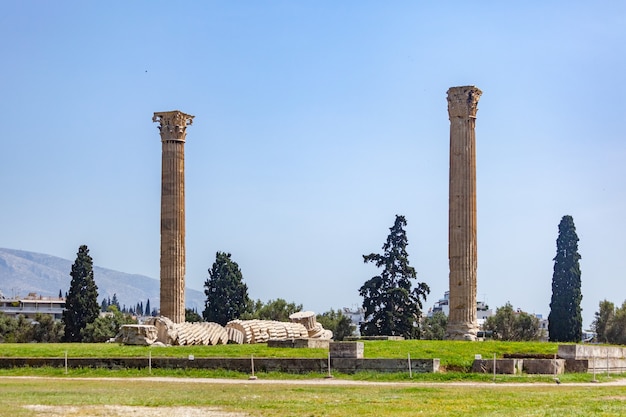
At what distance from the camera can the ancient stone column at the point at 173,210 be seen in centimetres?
4531

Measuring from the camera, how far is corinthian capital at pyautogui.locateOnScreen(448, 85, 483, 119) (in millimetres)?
42688

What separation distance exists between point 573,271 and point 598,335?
16.4 meters

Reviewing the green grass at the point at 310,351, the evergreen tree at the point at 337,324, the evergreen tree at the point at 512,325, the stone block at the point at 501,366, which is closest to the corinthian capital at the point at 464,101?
the green grass at the point at 310,351

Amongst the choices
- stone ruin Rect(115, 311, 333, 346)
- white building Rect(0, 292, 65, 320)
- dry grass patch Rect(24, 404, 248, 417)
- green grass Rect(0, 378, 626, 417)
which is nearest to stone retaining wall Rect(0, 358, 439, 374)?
green grass Rect(0, 378, 626, 417)

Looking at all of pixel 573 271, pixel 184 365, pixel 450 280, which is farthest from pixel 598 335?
pixel 184 365

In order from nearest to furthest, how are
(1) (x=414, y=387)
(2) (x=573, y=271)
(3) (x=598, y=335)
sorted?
1. (1) (x=414, y=387)
2. (2) (x=573, y=271)
3. (3) (x=598, y=335)

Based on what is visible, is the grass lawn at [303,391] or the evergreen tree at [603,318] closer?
the grass lawn at [303,391]

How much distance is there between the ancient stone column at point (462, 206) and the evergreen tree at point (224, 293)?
2925 cm

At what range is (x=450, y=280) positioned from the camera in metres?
42.9

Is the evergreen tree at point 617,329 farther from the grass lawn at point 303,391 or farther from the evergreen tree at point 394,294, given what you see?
the grass lawn at point 303,391

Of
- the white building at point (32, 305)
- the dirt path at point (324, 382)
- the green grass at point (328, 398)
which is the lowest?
the white building at point (32, 305)

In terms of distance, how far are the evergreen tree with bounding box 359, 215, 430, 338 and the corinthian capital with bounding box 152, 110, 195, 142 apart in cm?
1853

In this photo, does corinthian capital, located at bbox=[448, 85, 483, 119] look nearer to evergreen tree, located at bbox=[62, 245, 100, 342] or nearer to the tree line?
the tree line

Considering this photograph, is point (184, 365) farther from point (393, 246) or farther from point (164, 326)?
point (393, 246)
